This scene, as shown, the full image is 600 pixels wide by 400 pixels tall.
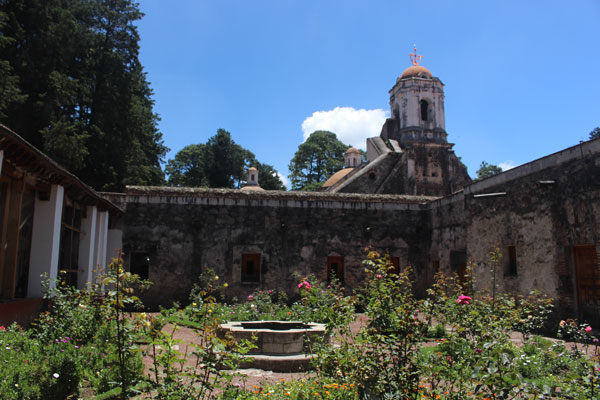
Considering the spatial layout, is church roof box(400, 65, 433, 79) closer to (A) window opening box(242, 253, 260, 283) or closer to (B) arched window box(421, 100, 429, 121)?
(B) arched window box(421, 100, 429, 121)

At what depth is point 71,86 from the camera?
67.8 feet

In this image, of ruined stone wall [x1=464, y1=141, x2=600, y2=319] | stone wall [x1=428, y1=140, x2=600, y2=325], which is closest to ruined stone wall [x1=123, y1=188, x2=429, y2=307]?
stone wall [x1=428, y1=140, x2=600, y2=325]

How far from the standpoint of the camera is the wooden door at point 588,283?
381 inches

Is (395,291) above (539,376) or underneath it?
above

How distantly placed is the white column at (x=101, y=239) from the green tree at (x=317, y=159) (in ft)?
122

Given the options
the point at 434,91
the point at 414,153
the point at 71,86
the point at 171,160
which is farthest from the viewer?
the point at 171,160

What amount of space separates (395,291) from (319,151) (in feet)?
152

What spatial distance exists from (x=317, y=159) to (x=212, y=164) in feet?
41.6

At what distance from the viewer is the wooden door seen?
968cm

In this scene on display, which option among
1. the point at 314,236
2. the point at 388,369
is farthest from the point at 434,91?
the point at 388,369

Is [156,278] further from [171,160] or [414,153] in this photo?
[171,160]

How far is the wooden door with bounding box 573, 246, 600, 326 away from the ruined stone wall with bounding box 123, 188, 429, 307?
6573 mm

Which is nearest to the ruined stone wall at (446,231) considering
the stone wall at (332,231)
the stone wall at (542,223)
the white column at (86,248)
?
the stone wall at (332,231)

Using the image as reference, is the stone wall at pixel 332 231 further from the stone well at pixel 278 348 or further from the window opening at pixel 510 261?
the stone well at pixel 278 348
